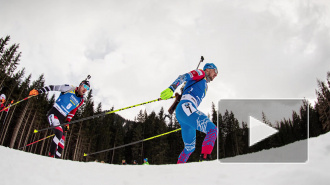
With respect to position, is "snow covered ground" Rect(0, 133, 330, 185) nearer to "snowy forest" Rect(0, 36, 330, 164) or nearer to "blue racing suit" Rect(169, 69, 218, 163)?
"blue racing suit" Rect(169, 69, 218, 163)

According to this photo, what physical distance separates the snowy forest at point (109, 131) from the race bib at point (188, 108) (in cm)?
3618

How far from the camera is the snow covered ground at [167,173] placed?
6.32 feet

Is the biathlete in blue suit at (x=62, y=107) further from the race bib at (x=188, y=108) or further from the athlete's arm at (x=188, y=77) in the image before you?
the race bib at (x=188, y=108)

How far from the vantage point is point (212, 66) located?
5.51 metres

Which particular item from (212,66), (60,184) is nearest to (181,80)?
(212,66)

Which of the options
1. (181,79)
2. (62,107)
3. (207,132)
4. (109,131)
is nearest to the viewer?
(207,132)

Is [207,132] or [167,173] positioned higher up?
[207,132]

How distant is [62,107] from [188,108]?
4.91m

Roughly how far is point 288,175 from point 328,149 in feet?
3.64

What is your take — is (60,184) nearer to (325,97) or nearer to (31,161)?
(31,161)

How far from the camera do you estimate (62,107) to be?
24.1ft

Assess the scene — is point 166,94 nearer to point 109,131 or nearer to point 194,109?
point 194,109

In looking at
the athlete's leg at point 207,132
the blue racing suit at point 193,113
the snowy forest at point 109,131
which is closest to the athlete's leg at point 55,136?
the blue racing suit at point 193,113

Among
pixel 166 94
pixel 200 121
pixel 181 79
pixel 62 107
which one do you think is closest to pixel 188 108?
pixel 200 121
